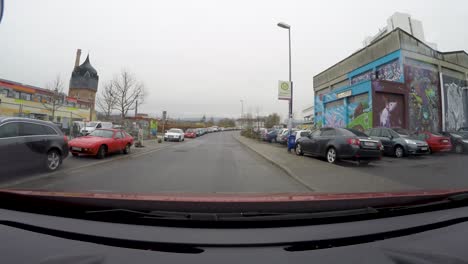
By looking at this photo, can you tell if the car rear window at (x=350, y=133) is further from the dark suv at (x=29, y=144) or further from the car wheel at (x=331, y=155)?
the dark suv at (x=29, y=144)

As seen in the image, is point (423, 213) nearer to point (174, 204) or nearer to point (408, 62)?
point (174, 204)

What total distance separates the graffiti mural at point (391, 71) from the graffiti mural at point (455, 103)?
576 centimetres

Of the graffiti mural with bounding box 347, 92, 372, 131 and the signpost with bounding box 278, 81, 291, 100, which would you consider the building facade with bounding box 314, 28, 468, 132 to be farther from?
the signpost with bounding box 278, 81, 291, 100

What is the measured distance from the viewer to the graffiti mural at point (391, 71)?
15.9 metres

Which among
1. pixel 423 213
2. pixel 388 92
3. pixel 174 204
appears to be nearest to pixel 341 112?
pixel 388 92

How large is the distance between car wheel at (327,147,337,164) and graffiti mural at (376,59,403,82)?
520 inches

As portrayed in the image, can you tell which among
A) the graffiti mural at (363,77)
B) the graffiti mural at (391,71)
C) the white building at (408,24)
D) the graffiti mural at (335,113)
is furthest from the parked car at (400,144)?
the white building at (408,24)

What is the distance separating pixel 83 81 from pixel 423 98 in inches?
2448

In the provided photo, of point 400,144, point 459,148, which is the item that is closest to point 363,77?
point 459,148

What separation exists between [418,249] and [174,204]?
1832 mm

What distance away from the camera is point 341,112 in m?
18.4

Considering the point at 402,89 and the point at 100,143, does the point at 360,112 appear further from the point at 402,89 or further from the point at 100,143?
the point at 100,143

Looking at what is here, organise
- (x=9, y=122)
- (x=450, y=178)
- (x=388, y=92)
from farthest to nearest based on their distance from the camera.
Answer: (x=388, y=92)
(x=450, y=178)
(x=9, y=122)

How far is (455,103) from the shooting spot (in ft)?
61.6
